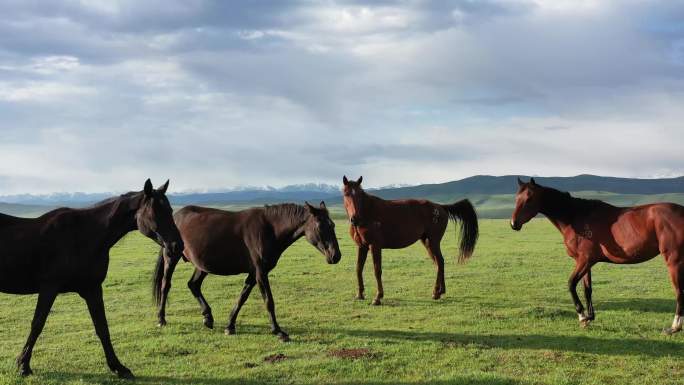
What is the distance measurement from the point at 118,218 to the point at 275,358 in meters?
3.13

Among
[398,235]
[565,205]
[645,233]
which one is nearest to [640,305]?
[645,233]

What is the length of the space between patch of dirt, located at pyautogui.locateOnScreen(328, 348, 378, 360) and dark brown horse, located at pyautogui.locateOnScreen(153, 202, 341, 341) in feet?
3.86

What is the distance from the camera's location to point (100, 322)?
7.82m

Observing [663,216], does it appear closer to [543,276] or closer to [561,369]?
[561,369]

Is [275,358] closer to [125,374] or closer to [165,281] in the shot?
[125,374]

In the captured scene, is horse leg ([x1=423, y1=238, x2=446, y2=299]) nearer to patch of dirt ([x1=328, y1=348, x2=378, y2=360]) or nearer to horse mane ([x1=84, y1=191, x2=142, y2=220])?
patch of dirt ([x1=328, y1=348, x2=378, y2=360])

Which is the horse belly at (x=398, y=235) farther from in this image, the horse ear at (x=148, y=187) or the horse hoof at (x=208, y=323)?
the horse ear at (x=148, y=187)

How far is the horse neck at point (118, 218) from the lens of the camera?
7.75 meters

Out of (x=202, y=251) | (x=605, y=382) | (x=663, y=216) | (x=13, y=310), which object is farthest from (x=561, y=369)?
(x=13, y=310)

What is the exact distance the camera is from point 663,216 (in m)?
10.3

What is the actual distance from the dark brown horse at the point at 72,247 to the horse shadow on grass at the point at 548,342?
14.4 feet

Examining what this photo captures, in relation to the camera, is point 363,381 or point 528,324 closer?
point 363,381

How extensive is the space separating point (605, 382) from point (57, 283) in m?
7.39

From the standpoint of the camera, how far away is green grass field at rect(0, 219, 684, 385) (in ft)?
26.6
